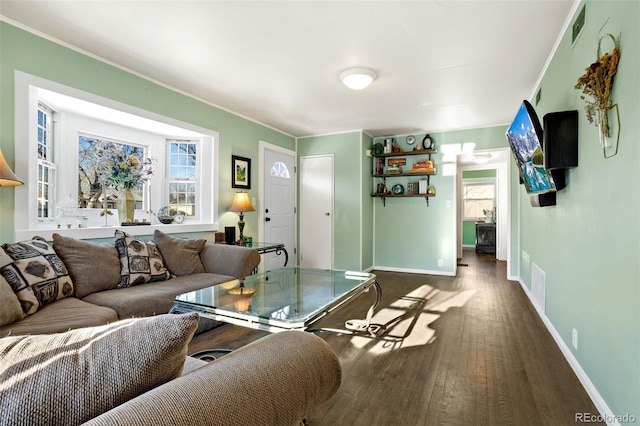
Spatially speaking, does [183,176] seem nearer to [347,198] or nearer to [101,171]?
[101,171]

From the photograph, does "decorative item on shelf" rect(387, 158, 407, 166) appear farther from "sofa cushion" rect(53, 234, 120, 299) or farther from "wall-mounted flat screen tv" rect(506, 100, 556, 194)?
"sofa cushion" rect(53, 234, 120, 299)

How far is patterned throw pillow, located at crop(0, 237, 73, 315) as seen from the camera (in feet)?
6.20

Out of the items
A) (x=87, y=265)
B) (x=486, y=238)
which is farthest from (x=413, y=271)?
(x=87, y=265)

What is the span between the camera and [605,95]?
5.16 ft

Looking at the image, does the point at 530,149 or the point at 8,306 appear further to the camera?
the point at 530,149

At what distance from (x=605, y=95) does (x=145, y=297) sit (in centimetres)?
299

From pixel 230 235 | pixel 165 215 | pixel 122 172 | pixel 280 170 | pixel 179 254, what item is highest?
pixel 280 170

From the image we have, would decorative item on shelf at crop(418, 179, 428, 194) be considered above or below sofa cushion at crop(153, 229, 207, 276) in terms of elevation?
above

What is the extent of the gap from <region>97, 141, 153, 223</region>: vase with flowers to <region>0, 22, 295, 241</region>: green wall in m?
0.66

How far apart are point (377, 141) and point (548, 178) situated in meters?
3.60

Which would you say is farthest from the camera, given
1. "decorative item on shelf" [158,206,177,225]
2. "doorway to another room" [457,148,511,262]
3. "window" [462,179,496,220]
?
"window" [462,179,496,220]

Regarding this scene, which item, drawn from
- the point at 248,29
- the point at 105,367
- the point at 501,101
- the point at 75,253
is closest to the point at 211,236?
the point at 75,253
